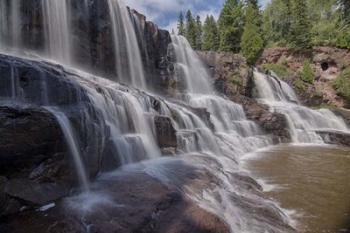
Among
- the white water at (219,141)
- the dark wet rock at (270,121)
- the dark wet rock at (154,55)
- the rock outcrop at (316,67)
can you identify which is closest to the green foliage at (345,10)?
the rock outcrop at (316,67)

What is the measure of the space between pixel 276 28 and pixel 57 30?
146ft

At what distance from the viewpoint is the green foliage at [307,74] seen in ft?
111

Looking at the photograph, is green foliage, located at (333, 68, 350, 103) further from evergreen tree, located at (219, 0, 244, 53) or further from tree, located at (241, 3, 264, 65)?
evergreen tree, located at (219, 0, 244, 53)

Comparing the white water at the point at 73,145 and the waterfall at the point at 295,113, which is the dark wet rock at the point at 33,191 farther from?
the waterfall at the point at 295,113

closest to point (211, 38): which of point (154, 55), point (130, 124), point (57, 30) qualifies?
point (154, 55)

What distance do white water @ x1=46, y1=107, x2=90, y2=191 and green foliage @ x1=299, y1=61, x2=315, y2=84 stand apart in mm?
32067

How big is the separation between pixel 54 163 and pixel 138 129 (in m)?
4.59

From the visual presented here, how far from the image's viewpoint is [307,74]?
34250mm

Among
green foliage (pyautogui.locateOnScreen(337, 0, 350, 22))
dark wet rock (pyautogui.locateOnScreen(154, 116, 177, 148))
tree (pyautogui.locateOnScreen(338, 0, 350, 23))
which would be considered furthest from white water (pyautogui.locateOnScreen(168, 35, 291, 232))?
green foliage (pyautogui.locateOnScreen(337, 0, 350, 22))

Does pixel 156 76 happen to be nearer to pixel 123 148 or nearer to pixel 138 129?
pixel 138 129

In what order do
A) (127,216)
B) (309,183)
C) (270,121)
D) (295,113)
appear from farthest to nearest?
(295,113) < (270,121) < (309,183) < (127,216)

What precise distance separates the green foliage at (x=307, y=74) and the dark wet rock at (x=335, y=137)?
1620cm

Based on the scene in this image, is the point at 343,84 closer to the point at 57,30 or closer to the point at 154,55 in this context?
the point at 154,55

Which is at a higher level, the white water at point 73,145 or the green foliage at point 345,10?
the green foliage at point 345,10
